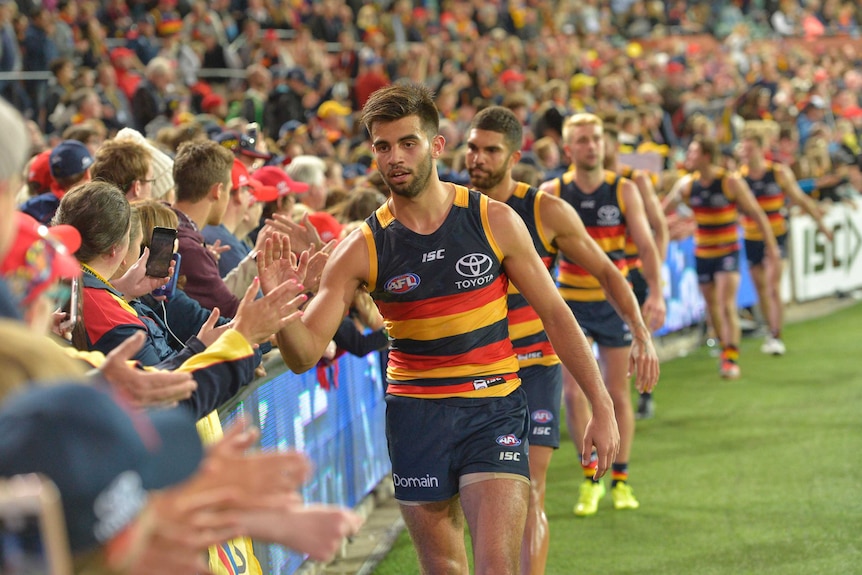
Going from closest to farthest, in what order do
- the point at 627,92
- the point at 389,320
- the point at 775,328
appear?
1. the point at 389,320
2. the point at 775,328
3. the point at 627,92

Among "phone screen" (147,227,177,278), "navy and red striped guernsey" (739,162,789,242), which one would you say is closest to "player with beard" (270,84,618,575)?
"phone screen" (147,227,177,278)

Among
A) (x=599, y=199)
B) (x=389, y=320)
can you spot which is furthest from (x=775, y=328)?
(x=389, y=320)

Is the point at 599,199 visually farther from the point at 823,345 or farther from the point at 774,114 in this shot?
the point at 774,114

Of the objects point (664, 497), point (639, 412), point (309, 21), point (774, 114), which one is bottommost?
point (774, 114)

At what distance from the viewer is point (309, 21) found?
18891mm

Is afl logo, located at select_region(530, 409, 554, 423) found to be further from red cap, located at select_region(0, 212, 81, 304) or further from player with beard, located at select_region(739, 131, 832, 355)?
player with beard, located at select_region(739, 131, 832, 355)

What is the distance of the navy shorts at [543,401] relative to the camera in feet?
19.2

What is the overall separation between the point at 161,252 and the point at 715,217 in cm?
899

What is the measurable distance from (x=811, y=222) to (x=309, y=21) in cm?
866

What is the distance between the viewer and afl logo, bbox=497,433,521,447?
454 cm

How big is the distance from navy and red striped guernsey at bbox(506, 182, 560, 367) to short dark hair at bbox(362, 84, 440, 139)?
1293 mm

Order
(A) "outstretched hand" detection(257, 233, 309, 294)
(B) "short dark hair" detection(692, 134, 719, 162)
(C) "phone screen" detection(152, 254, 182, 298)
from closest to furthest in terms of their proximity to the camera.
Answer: (A) "outstretched hand" detection(257, 233, 309, 294)
(C) "phone screen" detection(152, 254, 182, 298)
(B) "short dark hair" detection(692, 134, 719, 162)

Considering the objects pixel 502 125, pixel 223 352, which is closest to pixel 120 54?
pixel 502 125

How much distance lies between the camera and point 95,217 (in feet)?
13.8
